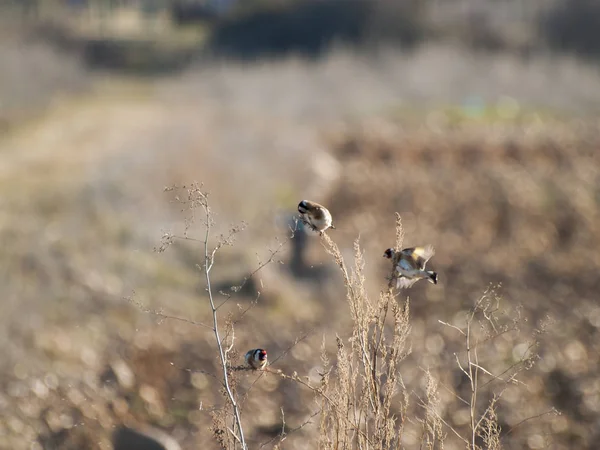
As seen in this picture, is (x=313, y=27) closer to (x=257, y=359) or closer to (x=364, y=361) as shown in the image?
(x=257, y=359)

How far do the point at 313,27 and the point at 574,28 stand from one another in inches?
325

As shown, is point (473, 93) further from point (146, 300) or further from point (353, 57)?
point (146, 300)

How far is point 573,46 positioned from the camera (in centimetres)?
2597

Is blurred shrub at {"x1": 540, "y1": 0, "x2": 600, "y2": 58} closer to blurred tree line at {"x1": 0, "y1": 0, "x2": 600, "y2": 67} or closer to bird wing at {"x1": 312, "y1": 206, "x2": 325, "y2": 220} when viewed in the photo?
blurred tree line at {"x1": 0, "y1": 0, "x2": 600, "y2": 67}

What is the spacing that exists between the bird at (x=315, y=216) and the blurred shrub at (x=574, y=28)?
23.6m

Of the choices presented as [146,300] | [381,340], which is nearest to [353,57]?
[146,300]

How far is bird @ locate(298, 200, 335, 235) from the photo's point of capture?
3.34 m

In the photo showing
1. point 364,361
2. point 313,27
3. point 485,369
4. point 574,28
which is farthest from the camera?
point 574,28

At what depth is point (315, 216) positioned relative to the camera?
11.0ft

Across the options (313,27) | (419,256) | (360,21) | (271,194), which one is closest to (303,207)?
(419,256)

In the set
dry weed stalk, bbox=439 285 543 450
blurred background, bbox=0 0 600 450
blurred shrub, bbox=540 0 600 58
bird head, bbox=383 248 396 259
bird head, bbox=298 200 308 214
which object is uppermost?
bird head, bbox=298 200 308 214

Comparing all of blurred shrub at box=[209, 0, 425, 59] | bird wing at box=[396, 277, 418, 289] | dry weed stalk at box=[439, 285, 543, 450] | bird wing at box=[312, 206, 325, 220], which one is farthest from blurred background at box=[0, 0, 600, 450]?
bird wing at box=[312, 206, 325, 220]

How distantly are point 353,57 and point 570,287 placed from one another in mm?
13814

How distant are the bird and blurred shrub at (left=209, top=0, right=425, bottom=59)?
1575cm
